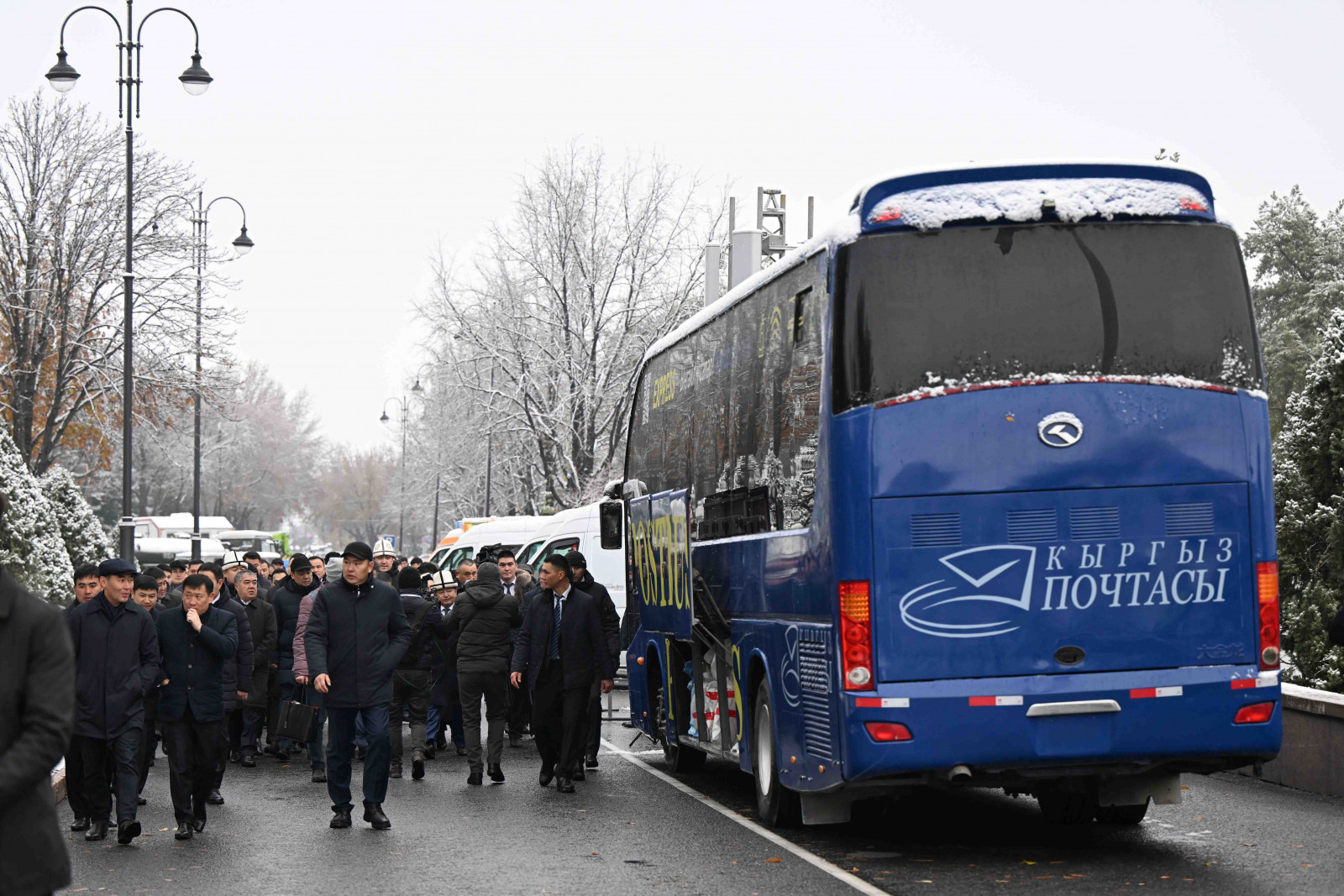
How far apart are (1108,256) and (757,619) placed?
3416 millimetres

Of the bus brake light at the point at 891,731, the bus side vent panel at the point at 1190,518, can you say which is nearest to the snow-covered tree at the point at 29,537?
the bus brake light at the point at 891,731

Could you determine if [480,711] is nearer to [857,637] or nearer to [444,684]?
[444,684]

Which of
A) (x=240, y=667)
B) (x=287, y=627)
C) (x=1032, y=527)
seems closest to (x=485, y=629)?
(x=240, y=667)

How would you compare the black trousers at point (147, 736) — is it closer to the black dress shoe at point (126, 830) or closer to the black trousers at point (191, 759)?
the black trousers at point (191, 759)

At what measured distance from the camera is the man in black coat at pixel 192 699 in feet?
40.3

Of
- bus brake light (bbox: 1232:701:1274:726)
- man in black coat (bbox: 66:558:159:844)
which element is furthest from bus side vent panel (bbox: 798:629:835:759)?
man in black coat (bbox: 66:558:159:844)

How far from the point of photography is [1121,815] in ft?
39.9

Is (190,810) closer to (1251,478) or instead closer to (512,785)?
(512,785)

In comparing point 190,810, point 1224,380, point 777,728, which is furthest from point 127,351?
point 1224,380

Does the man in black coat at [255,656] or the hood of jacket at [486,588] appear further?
the man in black coat at [255,656]

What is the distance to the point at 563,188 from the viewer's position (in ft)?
164

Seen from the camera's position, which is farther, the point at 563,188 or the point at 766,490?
the point at 563,188

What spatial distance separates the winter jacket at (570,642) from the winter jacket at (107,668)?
4.20m

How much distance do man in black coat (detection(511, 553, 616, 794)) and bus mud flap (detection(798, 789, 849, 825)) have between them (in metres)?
3.94
